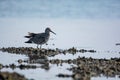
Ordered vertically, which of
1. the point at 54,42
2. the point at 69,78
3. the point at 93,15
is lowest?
the point at 69,78

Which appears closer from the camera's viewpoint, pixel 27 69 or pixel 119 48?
pixel 27 69

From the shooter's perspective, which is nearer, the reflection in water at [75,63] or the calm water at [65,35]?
the reflection in water at [75,63]

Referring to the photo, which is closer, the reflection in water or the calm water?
the reflection in water

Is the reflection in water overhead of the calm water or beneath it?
beneath

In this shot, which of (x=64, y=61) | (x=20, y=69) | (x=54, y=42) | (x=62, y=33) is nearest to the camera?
(x=20, y=69)

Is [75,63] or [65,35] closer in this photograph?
[75,63]

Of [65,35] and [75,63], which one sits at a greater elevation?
[65,35]

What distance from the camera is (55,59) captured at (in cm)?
1945

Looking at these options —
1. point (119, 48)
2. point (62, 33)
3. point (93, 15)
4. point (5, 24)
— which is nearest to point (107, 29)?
point (62, 33)

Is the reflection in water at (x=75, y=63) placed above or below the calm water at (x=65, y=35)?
below

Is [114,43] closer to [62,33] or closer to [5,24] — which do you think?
[62,33]

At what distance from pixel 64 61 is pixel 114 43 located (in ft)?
27.0

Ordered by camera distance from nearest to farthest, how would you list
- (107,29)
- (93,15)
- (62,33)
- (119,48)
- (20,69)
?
1. (20,69)
2. (119,48)
3. (62,33)
4. (107,29)
5. (93,15)

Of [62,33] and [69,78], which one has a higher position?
[62,33]
